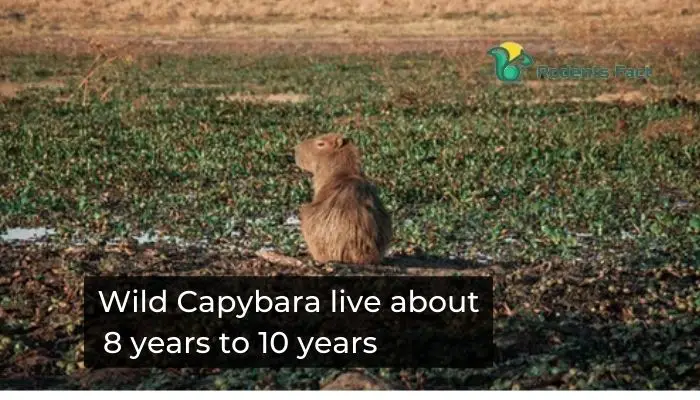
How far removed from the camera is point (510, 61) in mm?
28578

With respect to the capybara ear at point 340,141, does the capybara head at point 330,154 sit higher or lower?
lower

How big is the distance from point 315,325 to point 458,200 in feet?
15.4

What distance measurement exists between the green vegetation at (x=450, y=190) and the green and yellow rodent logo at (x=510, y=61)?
83.7 inches

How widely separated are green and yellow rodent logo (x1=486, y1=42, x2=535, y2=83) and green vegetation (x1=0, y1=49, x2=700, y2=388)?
213 centimetres

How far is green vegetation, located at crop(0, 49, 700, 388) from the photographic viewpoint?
723 cm

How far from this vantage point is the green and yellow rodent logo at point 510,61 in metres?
26.3

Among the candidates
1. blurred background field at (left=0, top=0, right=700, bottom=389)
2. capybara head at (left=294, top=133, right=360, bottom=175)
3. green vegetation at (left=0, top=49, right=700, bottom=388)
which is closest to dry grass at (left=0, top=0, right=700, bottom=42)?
blurred background field at (left=0, top=0, right=700, bottom=389)

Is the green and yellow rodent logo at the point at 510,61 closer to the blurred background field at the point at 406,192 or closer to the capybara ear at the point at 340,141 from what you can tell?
the blurred background field at the point at 406,192

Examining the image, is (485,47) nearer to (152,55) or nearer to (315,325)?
(152,55)

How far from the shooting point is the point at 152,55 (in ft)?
106

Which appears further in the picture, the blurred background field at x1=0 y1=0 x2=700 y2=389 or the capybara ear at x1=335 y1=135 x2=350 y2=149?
the capybara ear at x1=335 y1=135 x2=350 y2=149

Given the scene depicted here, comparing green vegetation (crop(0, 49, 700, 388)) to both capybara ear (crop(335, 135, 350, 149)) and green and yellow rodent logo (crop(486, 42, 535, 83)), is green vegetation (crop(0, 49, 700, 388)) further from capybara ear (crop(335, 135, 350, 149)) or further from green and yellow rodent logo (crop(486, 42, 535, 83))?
green and yellow rodent logo (crop(486, 42, 535, 83))

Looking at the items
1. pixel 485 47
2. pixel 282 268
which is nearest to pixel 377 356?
pixel 282 268

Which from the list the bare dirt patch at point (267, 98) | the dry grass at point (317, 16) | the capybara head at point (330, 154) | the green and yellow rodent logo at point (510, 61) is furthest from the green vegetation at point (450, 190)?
the dry grass at point (317, 16)
